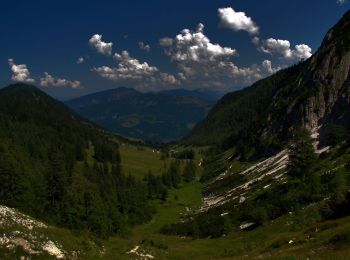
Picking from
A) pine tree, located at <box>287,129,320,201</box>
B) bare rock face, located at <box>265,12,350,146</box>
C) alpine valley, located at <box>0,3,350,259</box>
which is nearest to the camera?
alpine valley, located at <box>0,3,350,259</box>

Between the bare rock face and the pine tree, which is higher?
the bare rock face

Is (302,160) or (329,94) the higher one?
(329,94)

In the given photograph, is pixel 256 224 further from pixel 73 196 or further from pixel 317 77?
pixel 317 77

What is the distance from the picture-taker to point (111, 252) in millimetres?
69562

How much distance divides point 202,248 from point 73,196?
60001 mm

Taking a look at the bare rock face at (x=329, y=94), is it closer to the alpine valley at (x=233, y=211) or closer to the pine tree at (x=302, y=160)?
the alpine valley at (x=233, y=211)

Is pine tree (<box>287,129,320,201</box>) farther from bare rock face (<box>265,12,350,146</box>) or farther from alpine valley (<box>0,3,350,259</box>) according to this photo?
bare rock face (<box>265,12,350,146</box>)

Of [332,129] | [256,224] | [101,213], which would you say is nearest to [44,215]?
[101,213]

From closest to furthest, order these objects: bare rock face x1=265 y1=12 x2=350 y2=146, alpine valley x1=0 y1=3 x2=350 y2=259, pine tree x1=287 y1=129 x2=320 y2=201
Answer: alpine valley x1=0 y1=3 x2=350 y2=259
pine tree x1=287 y1=129 x2=320 y2=201
bare rock face x1=265 y1=12 x2=350 y2=146

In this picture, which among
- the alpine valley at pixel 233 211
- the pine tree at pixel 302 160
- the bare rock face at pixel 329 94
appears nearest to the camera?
the alpine valley at pixel 233 211

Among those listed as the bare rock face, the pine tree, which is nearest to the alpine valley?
the pine tree

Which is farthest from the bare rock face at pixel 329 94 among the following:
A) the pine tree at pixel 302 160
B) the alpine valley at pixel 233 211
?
the pine tree at pixel 302 160

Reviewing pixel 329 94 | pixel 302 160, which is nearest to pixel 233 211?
pixel 302 160

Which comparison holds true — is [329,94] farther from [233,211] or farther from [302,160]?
[233,211]
